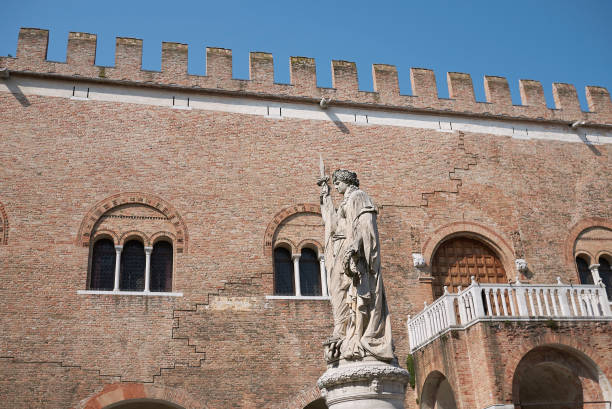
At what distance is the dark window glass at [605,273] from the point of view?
16516 mm

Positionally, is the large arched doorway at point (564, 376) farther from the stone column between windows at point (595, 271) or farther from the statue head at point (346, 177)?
the statue head at point (346, 177)

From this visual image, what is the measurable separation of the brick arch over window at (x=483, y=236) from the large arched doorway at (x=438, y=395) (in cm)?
347

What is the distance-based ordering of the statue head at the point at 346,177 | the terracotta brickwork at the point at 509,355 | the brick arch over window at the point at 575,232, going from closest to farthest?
the statue head at the point at 346,177 < the terracotta brickwork at the point at 509,355 < the brick arch over window at the point at 575,232

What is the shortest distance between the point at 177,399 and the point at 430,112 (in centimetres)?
953

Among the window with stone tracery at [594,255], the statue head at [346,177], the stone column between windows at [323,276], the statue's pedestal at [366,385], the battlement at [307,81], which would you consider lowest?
the statue's pedestal at [366,385]

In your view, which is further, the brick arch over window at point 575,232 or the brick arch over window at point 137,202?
the brick arch over window at point 575,232

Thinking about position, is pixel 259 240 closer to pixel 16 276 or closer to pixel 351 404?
pixel 16 276

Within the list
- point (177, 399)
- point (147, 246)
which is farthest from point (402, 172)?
point (177, 399)

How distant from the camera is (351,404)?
609 centimetres

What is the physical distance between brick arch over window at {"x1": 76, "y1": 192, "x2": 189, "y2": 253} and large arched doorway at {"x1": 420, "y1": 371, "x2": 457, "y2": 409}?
232 inches

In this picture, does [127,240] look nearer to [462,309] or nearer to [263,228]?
[263,228]

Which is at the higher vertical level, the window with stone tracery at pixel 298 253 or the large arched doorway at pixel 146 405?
the window with stone tracery at pixel 298 253


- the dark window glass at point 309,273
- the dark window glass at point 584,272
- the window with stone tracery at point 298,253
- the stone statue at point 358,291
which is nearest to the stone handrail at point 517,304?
the dark window glass at point 309,273

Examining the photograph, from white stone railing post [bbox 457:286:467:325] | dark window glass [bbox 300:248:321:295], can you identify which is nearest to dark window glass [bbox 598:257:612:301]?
white stone railing post [bbox 457:286:467:325]
